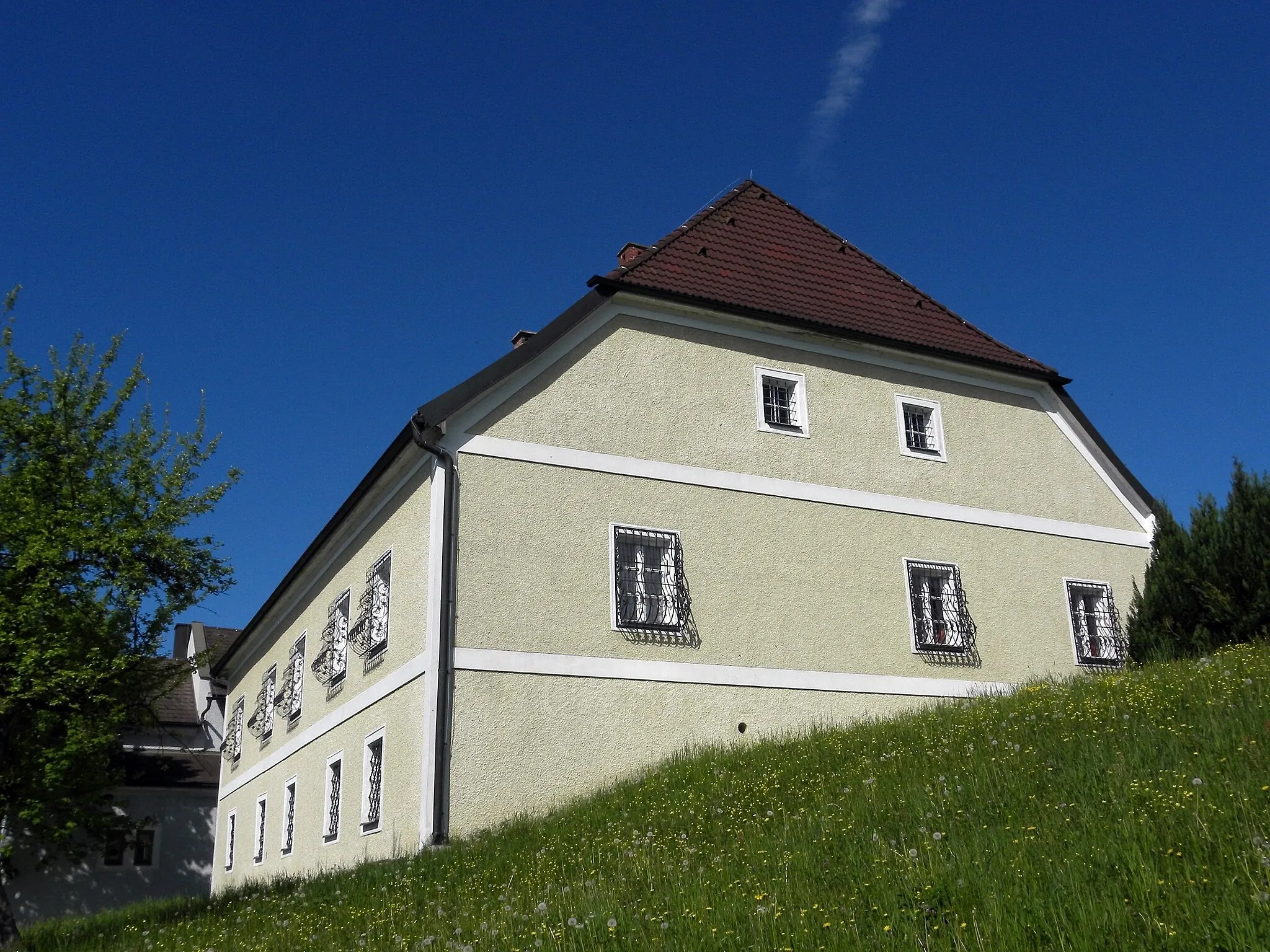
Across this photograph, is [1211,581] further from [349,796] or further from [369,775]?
[349,796]

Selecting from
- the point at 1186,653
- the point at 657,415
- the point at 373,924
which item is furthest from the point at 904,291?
the point at 373,924

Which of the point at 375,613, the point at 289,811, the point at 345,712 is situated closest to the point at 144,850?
the point at 289,811

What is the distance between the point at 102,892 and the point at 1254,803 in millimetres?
26962

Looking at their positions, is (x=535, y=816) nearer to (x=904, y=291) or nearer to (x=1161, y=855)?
(x=1161, y=855)

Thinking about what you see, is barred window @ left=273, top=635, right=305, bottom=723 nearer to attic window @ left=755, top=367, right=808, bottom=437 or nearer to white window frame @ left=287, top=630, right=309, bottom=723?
white window frame @ left=287, top=630, right=309, bottom=723

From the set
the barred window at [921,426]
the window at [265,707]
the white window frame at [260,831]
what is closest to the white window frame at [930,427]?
the barred window at [921,426]

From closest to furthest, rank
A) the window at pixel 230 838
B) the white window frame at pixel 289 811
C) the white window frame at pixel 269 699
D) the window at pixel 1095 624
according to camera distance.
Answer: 1. the window at pixel 1095 624
2. the white window frame at pixel 289 811
3. the white window frame at pixel 269 699
4. the window at pixel 230 838

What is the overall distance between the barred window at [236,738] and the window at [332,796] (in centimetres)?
828

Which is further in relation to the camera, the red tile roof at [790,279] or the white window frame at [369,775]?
the red tile roof at [790,279]

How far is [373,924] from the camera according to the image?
8484mm

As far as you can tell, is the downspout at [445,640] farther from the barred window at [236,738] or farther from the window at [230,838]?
the barred window at [236,738]

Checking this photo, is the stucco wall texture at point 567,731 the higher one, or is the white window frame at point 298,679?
the white window frame at point 298,679

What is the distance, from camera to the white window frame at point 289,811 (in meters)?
18.8

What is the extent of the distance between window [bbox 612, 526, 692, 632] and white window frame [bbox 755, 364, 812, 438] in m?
2.36
